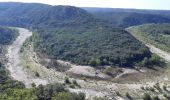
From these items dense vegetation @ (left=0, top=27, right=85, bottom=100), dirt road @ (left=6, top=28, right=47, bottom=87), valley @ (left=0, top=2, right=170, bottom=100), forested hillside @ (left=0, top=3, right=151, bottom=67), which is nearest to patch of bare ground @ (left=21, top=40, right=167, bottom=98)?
valley @ (left=0, top=2, right=170, bottom=100)

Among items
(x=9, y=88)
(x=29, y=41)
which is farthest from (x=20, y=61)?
(x=9, y=88)

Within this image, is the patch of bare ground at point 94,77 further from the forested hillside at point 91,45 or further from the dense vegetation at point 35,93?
the dense vegetation at point 35,93

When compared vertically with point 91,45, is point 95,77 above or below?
below

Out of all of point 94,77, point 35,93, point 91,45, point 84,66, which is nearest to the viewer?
point 35,93

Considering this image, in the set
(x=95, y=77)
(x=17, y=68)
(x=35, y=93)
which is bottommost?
(x=17, y=68)

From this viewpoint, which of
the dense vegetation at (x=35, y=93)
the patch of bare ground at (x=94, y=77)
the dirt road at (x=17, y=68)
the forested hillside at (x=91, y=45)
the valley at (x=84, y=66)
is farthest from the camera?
the forested hillside at (x=91, y=45)

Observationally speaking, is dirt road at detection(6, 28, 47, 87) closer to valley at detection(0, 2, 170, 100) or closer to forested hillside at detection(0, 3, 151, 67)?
valley at detection(0, 2, 170, 100)

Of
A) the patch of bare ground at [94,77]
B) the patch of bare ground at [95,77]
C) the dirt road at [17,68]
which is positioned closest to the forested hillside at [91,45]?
the patch of bare ground at [94,77]

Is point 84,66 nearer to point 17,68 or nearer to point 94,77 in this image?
point 94,77

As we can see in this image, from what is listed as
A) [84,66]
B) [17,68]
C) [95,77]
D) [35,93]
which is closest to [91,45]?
[84,66]

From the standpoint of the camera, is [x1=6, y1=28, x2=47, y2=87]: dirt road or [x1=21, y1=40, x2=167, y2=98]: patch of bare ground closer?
[x1=21, y1=40, x2=167, y2=98]: patch of bare ground

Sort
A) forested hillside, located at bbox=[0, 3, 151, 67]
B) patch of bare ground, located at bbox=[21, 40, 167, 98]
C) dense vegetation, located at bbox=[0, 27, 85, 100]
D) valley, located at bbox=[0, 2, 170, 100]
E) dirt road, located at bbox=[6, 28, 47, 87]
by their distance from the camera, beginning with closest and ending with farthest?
dense vegetation, located at bbox=[0, 27, 85, 100]
valley, located at bbox=[0, 2, 170, 100]
patch of bare ground, located at bbox=[21, 40, 167, 98]
dirt road, located at bbox=[6, 28, 47, 87]
forested hillside, located at bbox=[0, 3, 151, 67]
